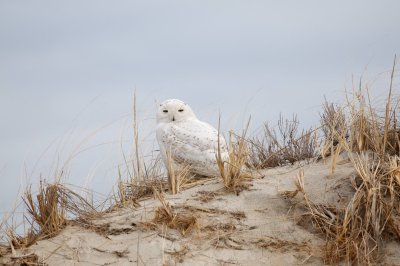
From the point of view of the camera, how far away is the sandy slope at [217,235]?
15.0 ft

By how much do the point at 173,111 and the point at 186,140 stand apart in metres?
0.38

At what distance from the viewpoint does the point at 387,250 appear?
462 centimetres

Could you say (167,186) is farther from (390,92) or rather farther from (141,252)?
(390,92)

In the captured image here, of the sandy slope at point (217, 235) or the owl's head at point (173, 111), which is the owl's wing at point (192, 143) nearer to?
the owl's head at point (173, 111)

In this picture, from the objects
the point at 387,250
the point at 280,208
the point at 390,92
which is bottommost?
the point at 387,250

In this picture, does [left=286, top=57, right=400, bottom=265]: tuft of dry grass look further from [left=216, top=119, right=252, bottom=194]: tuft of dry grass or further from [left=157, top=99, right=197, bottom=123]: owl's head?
[left=157, top=99, right=197, bottom=123]: owl's head

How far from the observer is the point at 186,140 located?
6020mm

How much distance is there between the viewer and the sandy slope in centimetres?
457

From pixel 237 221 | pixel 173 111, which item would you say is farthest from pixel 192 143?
pixel 237 221

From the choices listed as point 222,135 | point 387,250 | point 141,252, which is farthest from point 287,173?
point 141,252

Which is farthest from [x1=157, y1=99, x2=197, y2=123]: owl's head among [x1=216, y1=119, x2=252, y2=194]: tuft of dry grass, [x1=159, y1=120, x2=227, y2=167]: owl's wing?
[x1=216, y1=119, x2=252, y2=194]: tuft of dry grass

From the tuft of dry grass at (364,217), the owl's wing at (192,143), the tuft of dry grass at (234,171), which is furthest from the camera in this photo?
the owl's wing at (192,143)

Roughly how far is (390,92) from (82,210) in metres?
3.02

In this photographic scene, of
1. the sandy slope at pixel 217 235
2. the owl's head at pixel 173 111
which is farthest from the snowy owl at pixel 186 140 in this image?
the sandy slope at pixel 217 235
